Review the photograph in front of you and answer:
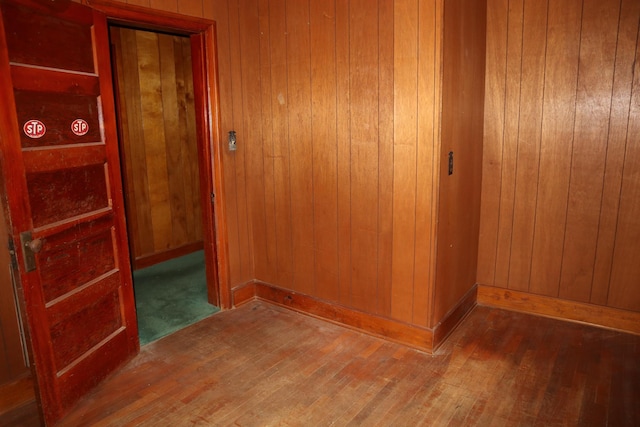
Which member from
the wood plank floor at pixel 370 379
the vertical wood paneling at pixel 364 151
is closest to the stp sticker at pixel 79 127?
the wood plank floor at pixel 370 379

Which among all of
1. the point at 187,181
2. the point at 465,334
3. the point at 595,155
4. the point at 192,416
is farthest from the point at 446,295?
the point at 187,181

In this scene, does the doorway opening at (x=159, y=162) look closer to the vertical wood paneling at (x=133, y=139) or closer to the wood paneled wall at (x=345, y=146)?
the vertical wood paneling at (x=133, y=139)

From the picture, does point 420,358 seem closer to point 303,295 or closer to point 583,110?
point 303,295

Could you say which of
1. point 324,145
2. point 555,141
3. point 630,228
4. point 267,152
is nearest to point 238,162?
point 267,152

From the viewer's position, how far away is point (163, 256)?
479cm

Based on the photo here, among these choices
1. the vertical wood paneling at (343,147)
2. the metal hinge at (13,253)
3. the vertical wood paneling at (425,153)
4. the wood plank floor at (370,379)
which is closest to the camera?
the metal hinge at (13,253)

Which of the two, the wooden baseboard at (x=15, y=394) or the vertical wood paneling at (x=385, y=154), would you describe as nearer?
the wooden baseboard at (x=15, y=394)

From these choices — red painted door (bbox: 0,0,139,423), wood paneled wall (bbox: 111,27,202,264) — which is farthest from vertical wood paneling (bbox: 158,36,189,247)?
red painted door (bbox: 0,0,139,423)

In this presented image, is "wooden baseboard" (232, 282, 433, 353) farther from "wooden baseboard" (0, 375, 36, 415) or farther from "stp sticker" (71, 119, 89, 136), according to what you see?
"stp sticker" (71, 119, 89, 136)

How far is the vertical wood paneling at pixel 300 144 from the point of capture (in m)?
3.04

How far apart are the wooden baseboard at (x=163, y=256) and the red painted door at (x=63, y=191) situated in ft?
6.56

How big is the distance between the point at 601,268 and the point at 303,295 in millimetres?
2119

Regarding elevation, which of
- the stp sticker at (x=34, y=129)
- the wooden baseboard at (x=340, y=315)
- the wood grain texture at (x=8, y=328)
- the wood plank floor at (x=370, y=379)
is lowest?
the wood plank floor at (x=370, y=379)

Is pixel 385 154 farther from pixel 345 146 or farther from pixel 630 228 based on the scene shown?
pixel 630 228
